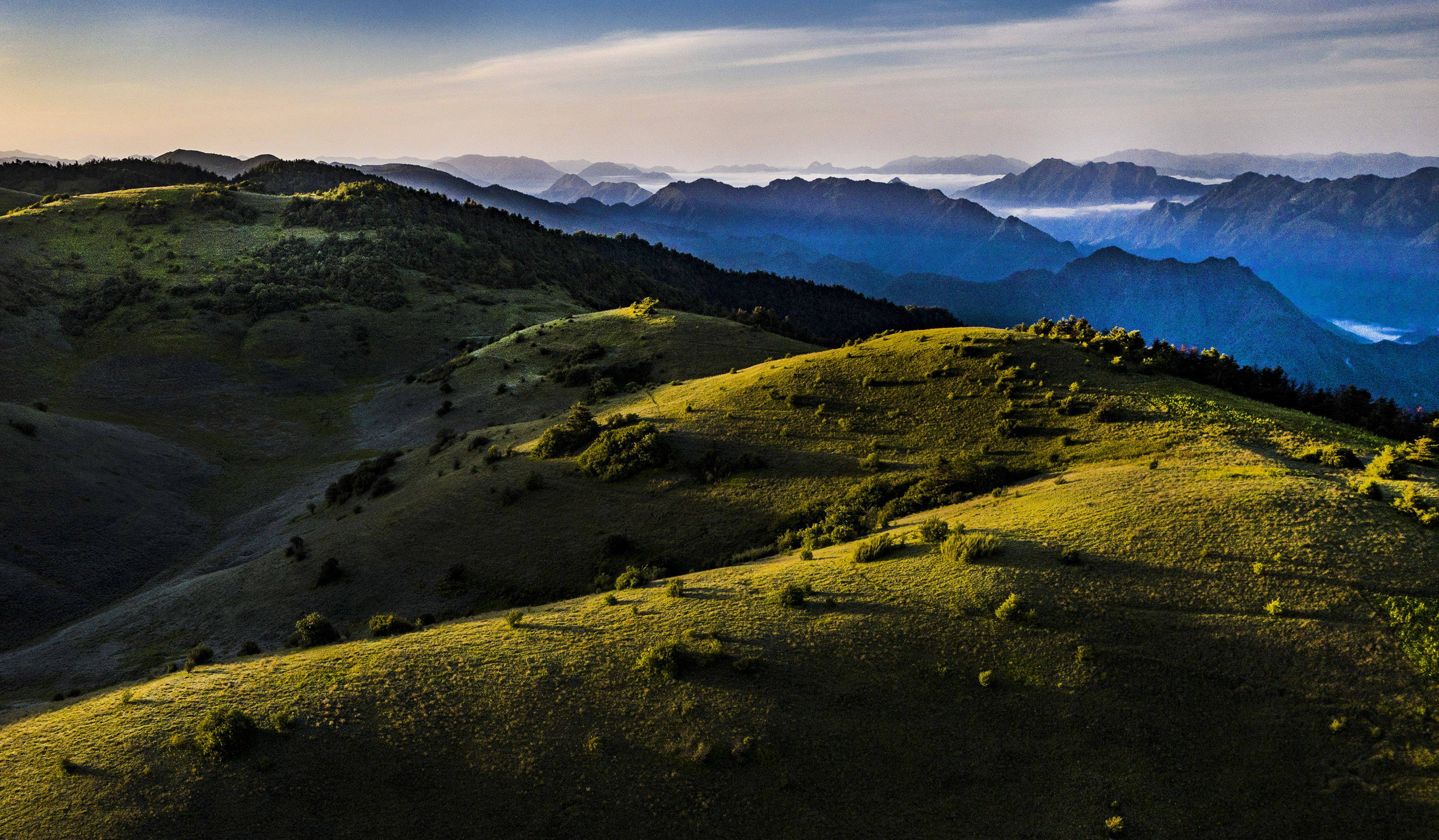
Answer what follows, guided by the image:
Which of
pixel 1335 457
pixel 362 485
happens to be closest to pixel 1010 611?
pixel 1335 457

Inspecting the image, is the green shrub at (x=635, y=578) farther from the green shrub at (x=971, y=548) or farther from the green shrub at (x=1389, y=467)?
the green shrub at (x=1389, y=467)

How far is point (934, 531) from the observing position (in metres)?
25.7

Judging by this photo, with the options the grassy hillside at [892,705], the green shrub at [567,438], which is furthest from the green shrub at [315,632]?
the green shrub at [567,438]

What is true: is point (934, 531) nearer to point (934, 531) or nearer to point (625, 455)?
point (934, 531)

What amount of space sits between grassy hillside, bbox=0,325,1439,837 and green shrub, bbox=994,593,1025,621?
0.08 metres

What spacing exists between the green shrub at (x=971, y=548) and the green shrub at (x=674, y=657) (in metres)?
9.33

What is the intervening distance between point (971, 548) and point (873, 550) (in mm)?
3601

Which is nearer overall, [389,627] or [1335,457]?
[389,627]

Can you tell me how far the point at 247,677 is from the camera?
819 inches

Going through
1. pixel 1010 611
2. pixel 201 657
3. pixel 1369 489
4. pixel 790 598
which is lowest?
pixel 201 657

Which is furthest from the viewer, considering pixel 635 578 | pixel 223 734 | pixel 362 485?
pixel 362 485

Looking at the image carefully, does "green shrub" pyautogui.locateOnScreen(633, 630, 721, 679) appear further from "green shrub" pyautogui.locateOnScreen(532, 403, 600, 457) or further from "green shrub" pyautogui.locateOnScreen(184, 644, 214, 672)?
"green shrub" pyautogui.locateOnScreen(532, 403, 600, 457)

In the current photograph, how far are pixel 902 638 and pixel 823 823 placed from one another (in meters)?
6.24

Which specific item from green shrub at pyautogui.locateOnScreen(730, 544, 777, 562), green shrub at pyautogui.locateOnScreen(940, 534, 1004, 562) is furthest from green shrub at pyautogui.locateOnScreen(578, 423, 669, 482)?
green shrub at pyautogui.locateOnScreen(940, 534, 1004, 562)
